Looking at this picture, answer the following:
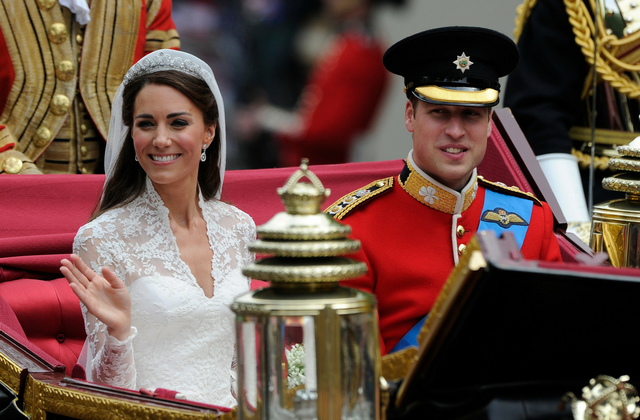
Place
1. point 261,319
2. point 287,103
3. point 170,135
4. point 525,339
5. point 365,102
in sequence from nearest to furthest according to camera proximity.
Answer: point 261,319
point 525,339
point 365,102
point 170,135
point 287,103

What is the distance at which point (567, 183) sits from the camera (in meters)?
3.13

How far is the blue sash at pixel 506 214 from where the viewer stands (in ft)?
7.34

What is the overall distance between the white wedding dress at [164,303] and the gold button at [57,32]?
1.03 meters

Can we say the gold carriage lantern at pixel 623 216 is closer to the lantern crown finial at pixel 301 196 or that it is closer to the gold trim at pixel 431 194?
the gold trim at pixel 431 194

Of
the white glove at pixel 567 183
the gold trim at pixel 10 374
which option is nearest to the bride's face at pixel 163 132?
the gold trim at pixel 10 374

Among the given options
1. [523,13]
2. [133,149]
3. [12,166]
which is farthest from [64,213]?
[523,13]

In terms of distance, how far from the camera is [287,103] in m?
2.66

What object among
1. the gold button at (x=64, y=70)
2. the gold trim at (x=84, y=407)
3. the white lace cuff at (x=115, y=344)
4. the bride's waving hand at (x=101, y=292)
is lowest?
the gold trim at (x=84, y=407)

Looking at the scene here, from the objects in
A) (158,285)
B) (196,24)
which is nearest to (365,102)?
(158,285)

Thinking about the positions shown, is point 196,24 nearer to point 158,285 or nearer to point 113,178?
point 113,178

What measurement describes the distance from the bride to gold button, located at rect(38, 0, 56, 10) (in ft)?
2.89

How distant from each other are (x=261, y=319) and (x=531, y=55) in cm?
249

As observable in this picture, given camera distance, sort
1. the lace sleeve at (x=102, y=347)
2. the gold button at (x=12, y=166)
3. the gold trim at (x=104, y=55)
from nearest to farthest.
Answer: the lace sleeve at (x=102, y=347)
the gold button at (x=12, y=166)
the gold trim at (x=104, y=55)

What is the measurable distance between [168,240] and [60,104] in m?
1.06
